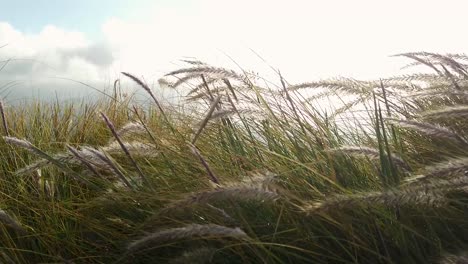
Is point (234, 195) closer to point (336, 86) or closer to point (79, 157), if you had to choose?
point (79, 157)

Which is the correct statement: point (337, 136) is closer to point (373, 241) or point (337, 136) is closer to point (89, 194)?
point (373, 241)

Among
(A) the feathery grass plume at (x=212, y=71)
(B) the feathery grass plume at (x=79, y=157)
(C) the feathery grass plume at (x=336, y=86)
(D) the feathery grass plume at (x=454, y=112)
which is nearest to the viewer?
(D) the feathery grass plume at (x=454, y=112)

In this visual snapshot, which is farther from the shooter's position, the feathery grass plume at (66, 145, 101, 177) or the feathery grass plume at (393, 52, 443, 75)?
the feathery grass plume at (393, 52, 443, 75)

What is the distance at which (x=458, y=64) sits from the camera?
199 cm

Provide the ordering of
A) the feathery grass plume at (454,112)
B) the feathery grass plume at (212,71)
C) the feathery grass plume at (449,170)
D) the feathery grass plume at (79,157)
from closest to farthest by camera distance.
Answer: the feathery grass plume at (449,170)
the feathery grass plume at (454,112)
the feathery grass plume at (79,157)
the feathery grass plume at (212,71)

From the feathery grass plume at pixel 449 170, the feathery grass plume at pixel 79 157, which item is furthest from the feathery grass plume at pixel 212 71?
the feathery grass plume at pixel 449 170

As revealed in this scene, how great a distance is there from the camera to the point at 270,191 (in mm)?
1110

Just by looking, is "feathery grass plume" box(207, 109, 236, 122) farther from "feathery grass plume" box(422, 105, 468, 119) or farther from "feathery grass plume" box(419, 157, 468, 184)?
"feathery grass plume" box(419, 157, 468, 184)

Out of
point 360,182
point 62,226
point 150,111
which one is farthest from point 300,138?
point 150,111

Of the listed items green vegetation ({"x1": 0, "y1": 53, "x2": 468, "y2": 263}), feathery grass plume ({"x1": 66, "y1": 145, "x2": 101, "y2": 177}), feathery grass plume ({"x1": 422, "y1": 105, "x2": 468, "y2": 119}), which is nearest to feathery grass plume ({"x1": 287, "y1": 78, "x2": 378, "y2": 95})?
green vegetation ({"x1": 0, "y1": 53, "x2": 468, "y2": 263})

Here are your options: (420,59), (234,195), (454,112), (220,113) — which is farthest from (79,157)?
(420,59)

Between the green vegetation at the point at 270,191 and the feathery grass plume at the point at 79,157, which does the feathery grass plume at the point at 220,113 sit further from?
the feathery grass plume at the point at 79,157

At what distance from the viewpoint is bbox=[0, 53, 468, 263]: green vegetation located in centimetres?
121

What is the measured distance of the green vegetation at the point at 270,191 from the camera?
1208 millimetres
